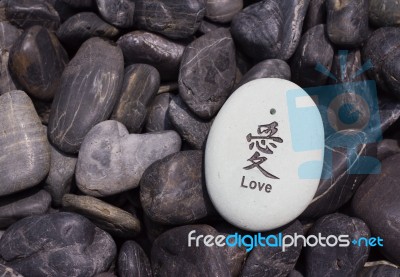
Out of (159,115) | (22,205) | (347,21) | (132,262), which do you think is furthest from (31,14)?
(347,21)

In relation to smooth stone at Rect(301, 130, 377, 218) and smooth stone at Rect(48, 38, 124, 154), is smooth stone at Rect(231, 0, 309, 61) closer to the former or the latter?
smooth stone at Rect(301, 130, 377, 218)

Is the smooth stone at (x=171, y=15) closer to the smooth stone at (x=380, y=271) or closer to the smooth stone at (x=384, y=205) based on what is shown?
the smooth stone at (x=384, y=205)

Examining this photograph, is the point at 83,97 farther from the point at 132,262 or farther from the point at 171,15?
the point at 132,262

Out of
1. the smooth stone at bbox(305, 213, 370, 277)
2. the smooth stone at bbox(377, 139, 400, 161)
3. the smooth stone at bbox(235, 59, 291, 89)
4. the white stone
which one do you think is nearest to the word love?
the white stone

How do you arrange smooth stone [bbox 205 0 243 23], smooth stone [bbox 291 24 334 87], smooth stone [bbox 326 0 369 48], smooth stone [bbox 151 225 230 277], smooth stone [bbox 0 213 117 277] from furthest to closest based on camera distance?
smooth stone [bbox 205 0 243 23] → smooth stone [bbox 291 24 334 87] → smooth stone [bbox 326 0 369 48] → smooth stone [bbox 0 213 117 277] → smooth stone [bbox 151 225 230 277]

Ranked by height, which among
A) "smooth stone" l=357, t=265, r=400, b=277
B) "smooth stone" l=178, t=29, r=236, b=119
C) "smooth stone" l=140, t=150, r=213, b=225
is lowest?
"smooth stone" l=357, t=265, r=400, b=277

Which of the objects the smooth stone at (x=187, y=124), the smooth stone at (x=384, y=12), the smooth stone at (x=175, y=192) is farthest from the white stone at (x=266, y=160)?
the smooth stone at (x=384, y=12)
